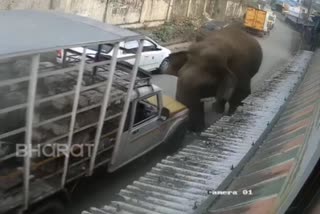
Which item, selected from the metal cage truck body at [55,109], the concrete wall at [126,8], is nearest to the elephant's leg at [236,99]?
the metal cage truck body at [55,109]

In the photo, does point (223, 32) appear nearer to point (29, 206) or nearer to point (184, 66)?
point (184, 66)

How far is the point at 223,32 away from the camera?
37.4ft

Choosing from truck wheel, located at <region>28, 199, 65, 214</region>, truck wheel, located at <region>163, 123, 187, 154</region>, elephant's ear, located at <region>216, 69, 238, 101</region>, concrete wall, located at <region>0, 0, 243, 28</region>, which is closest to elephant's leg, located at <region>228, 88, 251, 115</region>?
elephant's ear, located at <region>216, 69, 238, 101</region>

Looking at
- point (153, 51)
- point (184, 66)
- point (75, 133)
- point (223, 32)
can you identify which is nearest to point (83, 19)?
point (75, 133)

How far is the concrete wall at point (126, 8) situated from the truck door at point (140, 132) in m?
7.08

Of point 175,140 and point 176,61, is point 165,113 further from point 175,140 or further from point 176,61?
point 176,61

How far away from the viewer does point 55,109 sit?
5656 millimetres

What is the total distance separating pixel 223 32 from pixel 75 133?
6.22 meters

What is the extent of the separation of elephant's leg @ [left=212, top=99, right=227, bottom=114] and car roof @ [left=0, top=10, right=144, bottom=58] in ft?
14.2

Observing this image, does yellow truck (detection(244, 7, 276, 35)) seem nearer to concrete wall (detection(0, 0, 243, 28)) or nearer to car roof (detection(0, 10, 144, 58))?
concrete wall (detection(0, 0, 243, 28))

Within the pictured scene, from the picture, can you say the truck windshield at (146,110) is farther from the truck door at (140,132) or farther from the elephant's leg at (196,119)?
the elephant's leg at (196,119)

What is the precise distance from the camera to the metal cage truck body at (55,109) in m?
5.19
